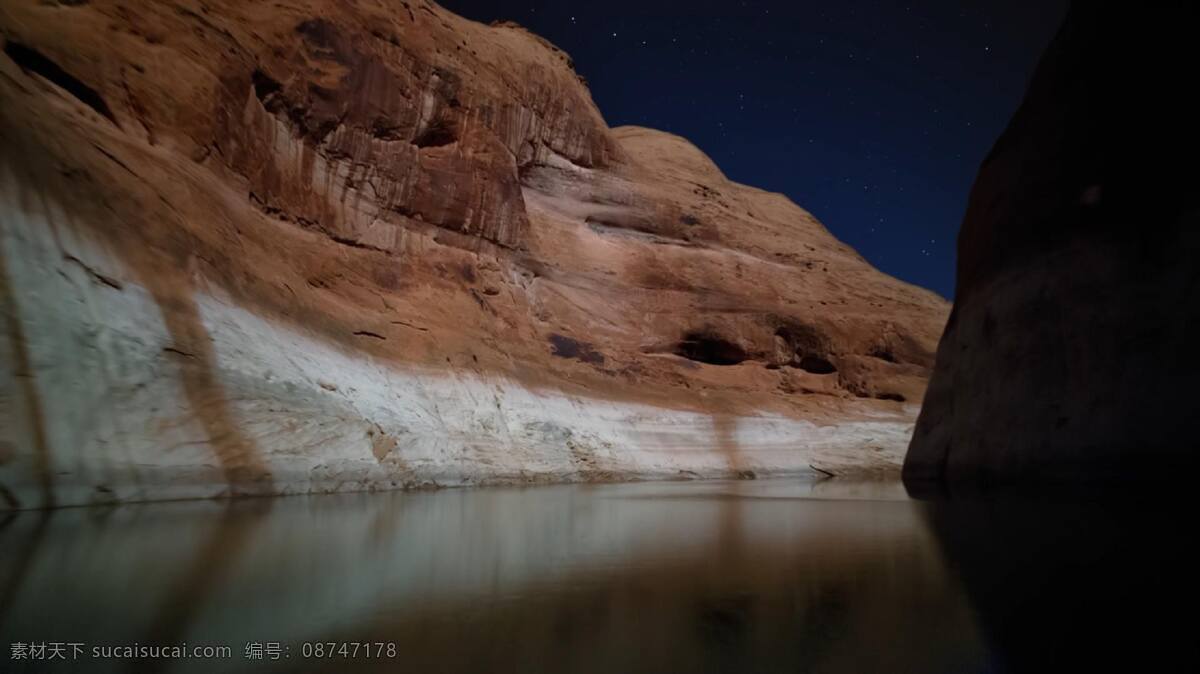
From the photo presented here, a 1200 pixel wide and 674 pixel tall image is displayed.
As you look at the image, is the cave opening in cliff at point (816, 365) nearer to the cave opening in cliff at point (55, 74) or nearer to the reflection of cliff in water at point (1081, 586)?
the reflection of cliff in water at point (1081, 586)

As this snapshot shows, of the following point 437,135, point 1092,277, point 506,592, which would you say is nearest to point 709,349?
point 437,135

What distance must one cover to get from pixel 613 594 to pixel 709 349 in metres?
16.6

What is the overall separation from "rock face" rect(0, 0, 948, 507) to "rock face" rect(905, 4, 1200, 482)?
6.96 meters

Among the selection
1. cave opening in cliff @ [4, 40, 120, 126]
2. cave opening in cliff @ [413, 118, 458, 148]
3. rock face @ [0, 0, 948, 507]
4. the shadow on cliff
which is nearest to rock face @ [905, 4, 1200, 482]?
rock face @ [0, 0, 948, 507]

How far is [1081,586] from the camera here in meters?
2.02

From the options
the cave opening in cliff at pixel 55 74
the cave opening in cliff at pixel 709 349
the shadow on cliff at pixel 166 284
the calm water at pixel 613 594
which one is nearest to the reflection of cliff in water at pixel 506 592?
the calm water at pixel 613 594

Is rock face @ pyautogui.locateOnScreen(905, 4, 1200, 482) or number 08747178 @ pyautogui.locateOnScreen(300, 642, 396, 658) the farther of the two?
rock face @ pyautogui.locateOnScreen(905, 4, 1200, 482)

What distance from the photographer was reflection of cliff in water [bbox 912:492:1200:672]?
4.52ft

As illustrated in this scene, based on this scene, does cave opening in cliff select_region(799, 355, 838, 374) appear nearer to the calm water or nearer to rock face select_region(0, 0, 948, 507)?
rock face select_region(0, 0, 948, 507)

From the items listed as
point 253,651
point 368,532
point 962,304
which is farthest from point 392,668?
point 962,304

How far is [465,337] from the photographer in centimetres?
1138

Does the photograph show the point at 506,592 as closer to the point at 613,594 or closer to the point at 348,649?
the point at 613,594

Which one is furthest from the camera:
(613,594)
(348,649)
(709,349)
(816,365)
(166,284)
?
(816,365)

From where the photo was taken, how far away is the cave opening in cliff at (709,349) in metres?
18.0
